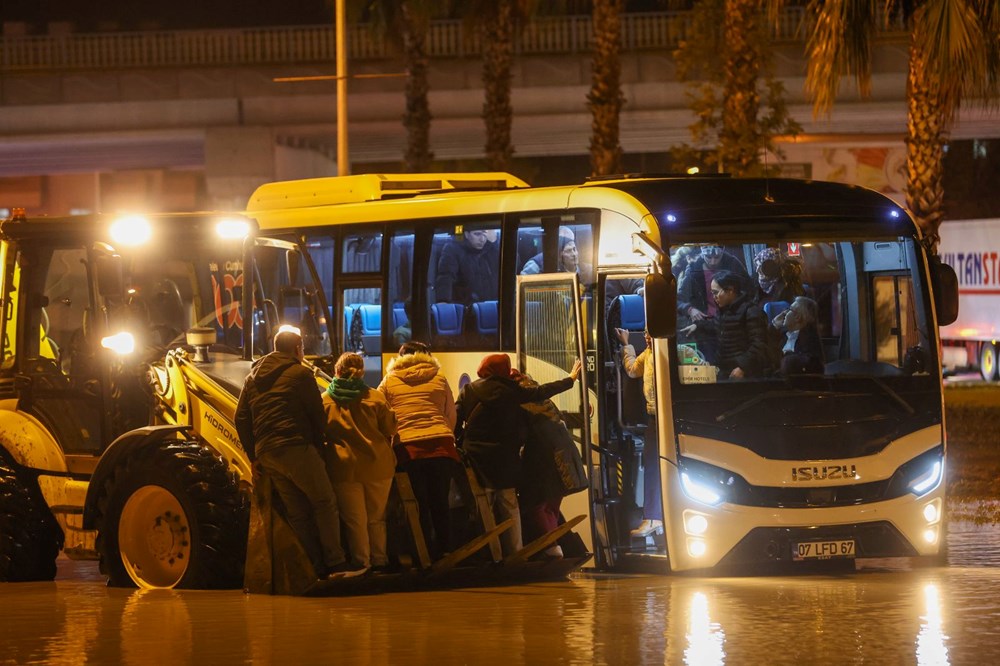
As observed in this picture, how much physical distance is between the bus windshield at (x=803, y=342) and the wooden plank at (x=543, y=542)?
3.41 feet

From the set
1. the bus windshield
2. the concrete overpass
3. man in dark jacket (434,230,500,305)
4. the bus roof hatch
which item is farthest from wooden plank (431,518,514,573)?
the concrete overpass

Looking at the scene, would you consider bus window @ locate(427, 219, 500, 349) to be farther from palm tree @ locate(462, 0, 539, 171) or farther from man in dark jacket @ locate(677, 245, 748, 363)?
palm tree @ locate(462, 0, 539, 171)

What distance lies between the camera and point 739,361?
1454 centimetres

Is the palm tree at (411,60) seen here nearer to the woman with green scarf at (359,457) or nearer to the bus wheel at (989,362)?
the bus wheel at (989,362)

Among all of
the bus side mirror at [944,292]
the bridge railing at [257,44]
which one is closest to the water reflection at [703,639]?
the bus side mirror at [944,292]

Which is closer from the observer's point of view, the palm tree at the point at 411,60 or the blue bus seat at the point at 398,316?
the blue bus seat at the point at 398,316

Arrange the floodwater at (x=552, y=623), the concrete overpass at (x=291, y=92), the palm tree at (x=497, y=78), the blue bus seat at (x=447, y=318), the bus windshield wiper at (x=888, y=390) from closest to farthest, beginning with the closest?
the floodwater at (x=552, y=623), the bus windshield wiper at (x=888, y=390), the blue bus seat at (x=447, y=318), the palm tree at (x=497, y=78), the concrete overpass at (x=291, y=92)

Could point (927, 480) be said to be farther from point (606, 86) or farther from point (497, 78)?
point (497, 78)

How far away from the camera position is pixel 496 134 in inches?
1565

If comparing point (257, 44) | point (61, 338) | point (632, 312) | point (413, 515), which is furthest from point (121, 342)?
point (257, 44)

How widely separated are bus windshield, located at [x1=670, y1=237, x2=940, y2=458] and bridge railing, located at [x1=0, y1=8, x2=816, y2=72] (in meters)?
34.4

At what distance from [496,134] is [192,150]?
21.0 meters

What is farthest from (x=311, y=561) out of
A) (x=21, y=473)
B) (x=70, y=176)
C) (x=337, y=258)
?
(x=70, y=176)

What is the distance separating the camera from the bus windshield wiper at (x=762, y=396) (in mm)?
14273
